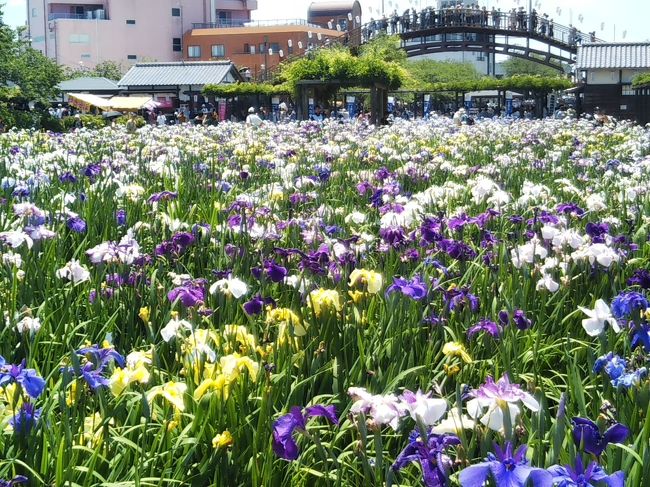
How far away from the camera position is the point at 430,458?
64.4 inches

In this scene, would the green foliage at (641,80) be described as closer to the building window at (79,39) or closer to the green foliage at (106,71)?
the green foliage at (106,71)

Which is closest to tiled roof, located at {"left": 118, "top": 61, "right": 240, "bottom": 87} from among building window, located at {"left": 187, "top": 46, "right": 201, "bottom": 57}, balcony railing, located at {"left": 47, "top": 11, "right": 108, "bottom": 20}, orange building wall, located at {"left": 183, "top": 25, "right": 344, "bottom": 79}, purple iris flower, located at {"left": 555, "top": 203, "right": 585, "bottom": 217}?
orange building wall, located at {"left": 183, "top": 25, "right": 344, "bottom": 79}

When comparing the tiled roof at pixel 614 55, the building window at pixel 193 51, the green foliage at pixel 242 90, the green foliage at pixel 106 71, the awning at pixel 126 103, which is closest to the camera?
the tiled roof at pixel 614 55

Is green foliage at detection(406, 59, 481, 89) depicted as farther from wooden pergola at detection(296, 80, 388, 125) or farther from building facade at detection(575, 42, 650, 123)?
wooden pergola at detection(296, 80, 388, 125)

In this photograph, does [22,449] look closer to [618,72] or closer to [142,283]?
[142,283]

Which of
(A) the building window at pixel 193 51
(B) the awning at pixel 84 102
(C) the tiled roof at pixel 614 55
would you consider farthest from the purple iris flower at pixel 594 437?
(A) the building window at pixel 193 51

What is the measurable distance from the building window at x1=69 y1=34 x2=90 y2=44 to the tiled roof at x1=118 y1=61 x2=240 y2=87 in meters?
34.4

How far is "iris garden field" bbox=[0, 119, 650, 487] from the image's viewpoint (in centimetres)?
186

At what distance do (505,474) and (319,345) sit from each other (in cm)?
141

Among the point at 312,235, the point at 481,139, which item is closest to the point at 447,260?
the point at 312,235

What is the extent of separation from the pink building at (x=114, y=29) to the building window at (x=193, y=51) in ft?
4.99

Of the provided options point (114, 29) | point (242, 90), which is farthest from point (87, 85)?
point (114, 29)

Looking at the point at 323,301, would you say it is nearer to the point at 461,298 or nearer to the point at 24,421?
the point at 461,298

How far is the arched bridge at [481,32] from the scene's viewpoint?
2176 inches
